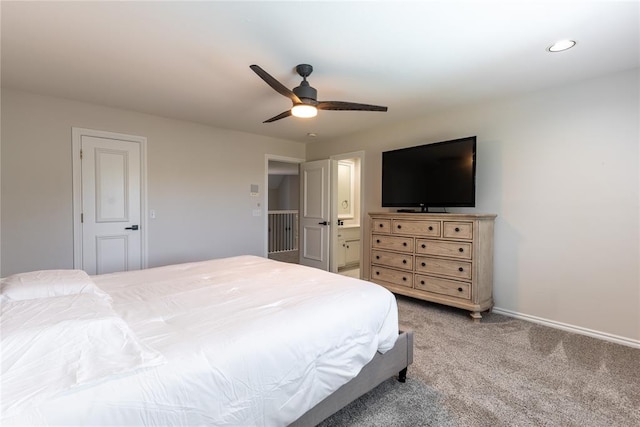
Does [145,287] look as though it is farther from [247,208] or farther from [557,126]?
[557,126]

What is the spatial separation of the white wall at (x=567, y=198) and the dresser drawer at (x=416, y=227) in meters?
0.62

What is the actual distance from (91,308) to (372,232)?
320 cm

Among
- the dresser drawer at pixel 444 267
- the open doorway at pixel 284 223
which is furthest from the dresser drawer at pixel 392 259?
the open doorway at pixel 284 223

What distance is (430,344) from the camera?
2.59 meters

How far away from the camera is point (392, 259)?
3.78 m

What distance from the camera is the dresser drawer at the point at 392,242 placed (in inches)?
141

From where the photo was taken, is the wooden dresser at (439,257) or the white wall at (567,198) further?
the wooden dresser at (439,257)

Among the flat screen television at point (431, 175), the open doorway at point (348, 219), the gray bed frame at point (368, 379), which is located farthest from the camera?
the open doorway at point (348, 219)

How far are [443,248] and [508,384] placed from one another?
58.3 inches

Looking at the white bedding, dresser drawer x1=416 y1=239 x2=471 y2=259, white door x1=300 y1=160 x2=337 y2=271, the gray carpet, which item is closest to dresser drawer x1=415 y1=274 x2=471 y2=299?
dresser drawer x1=416 y1=239 x2=471 y2=259

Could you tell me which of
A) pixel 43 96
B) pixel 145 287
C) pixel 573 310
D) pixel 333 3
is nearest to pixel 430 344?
pixel 573 310

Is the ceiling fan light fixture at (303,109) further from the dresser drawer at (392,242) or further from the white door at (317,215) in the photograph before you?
the white door at (317,215)

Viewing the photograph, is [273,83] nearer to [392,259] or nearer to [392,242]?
[392,242]

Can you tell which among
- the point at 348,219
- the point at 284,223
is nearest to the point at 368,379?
the point at 348,219
